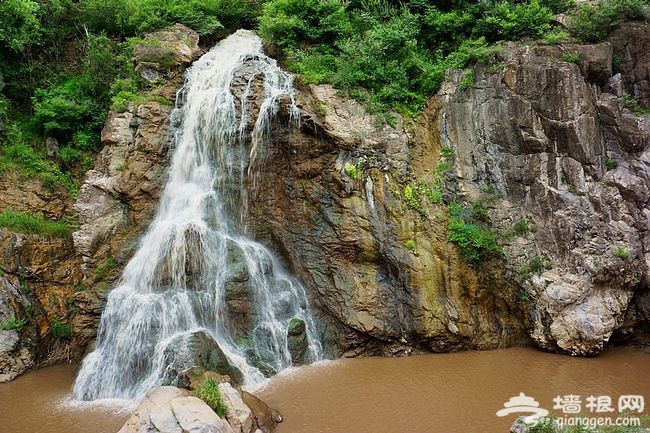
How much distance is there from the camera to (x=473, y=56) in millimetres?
12633

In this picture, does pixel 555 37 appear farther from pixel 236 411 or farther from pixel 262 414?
pixel 236 411

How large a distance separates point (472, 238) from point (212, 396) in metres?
7.25

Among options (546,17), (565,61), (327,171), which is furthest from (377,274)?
(546,17)

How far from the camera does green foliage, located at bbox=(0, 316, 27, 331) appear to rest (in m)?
10.5

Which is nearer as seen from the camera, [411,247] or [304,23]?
[411,247]

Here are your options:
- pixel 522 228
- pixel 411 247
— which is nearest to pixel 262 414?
pixel 411 247

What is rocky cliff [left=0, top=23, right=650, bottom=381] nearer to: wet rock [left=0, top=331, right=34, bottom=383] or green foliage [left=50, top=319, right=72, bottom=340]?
wet rock [left=0, top=331, right=34, bottom=383]

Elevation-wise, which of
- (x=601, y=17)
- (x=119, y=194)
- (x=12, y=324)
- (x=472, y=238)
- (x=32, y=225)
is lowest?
(x=12, y=324)

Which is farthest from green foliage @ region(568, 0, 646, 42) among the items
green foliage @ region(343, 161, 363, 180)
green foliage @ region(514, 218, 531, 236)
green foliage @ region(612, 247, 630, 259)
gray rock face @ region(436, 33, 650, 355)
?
green foliage @ region(343, 161, 363, 180)

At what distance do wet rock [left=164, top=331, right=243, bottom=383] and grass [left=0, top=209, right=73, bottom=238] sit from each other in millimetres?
5867

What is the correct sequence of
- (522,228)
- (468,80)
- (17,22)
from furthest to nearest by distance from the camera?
(17,22)
(468,80)
(522,228)

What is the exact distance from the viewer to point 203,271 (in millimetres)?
10742

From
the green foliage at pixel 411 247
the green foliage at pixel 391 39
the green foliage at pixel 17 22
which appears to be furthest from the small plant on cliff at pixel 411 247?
the green foliage at pixel 17 22

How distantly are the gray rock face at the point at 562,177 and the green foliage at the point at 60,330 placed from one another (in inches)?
443
